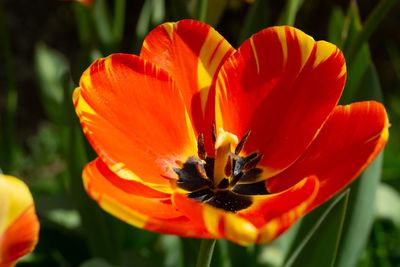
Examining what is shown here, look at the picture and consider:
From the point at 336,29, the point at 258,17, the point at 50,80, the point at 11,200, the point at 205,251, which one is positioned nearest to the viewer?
the point at 11,200

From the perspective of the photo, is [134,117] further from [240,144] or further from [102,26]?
[102,26]

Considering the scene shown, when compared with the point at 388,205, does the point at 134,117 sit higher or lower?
higher

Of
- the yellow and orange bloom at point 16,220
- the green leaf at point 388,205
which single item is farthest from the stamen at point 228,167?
the green leaf at point 388,205

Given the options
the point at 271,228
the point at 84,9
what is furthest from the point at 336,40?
the point at 271,228

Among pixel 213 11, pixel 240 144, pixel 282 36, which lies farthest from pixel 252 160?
pixel 213 11

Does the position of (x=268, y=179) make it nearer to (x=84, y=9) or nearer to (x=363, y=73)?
(x=363, y=73)
